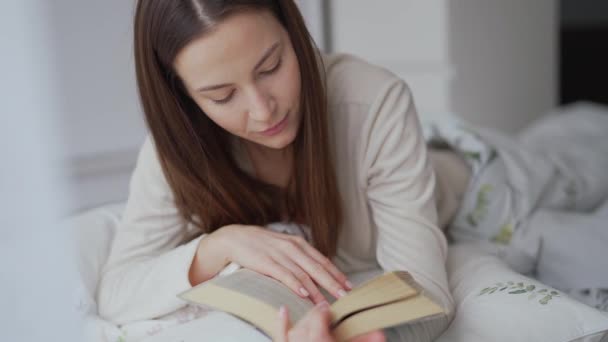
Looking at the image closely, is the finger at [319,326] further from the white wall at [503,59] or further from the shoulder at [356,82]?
the white wall at [503,59]

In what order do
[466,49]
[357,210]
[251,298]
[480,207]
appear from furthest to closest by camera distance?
[466,49] → [480,207] → [357,210] → [251,298]

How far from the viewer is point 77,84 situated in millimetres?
2107

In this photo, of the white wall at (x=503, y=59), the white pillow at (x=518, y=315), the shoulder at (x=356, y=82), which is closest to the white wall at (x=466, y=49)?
the white wall at (x=503, y=59)

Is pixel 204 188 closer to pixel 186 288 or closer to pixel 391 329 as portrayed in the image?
pixel 186 288

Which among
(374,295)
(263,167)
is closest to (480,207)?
(263,167)

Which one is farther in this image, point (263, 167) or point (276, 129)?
point (263, 167)

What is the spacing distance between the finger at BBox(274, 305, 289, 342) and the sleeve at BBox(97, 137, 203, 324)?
282 mm

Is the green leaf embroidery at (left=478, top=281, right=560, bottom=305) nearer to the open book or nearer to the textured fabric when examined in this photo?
the textured fabric

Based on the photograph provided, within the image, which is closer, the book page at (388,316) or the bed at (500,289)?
the book page at (388,316)

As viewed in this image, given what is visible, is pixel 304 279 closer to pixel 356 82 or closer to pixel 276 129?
pixel 276 129

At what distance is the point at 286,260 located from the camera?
2.90ft

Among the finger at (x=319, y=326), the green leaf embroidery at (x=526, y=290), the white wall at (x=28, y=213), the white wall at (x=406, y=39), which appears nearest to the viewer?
the finger at (x=319, y=326)

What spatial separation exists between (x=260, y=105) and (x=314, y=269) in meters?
0.24

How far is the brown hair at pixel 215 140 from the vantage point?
87cm
